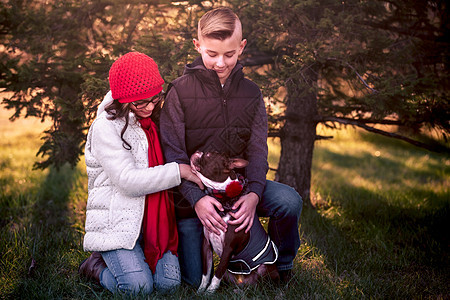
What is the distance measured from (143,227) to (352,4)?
10.2ft

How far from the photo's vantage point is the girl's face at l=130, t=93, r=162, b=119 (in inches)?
112

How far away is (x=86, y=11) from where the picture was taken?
4215 mm

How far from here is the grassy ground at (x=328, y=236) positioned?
2895 mm

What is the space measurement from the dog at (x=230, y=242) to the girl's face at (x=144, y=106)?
0.52 metres

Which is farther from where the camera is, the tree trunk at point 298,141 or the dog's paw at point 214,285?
the tree trunk at point 298,141

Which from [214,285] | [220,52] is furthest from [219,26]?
[214,285]

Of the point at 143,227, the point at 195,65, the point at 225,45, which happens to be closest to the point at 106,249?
the point at 143,227

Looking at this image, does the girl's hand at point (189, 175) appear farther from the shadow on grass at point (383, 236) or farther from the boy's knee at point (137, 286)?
the shadow on grass at point (383, 236)

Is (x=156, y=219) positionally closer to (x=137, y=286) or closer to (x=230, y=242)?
(x=137, y=286)

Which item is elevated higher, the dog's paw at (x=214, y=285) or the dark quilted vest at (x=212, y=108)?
the dark quilted vest at (x=212, y=108)

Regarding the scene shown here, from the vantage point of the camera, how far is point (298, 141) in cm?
471

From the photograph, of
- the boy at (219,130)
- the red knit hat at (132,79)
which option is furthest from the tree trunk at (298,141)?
the red knit hat at (132,79)

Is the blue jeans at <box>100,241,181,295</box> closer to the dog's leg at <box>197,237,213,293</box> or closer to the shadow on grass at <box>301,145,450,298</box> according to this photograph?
the dog's leg at <box>197,237,213,293</box>

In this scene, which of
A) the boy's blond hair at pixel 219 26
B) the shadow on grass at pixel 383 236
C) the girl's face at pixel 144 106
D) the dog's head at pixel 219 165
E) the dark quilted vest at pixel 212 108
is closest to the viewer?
the dog's head at pixel 219 165
